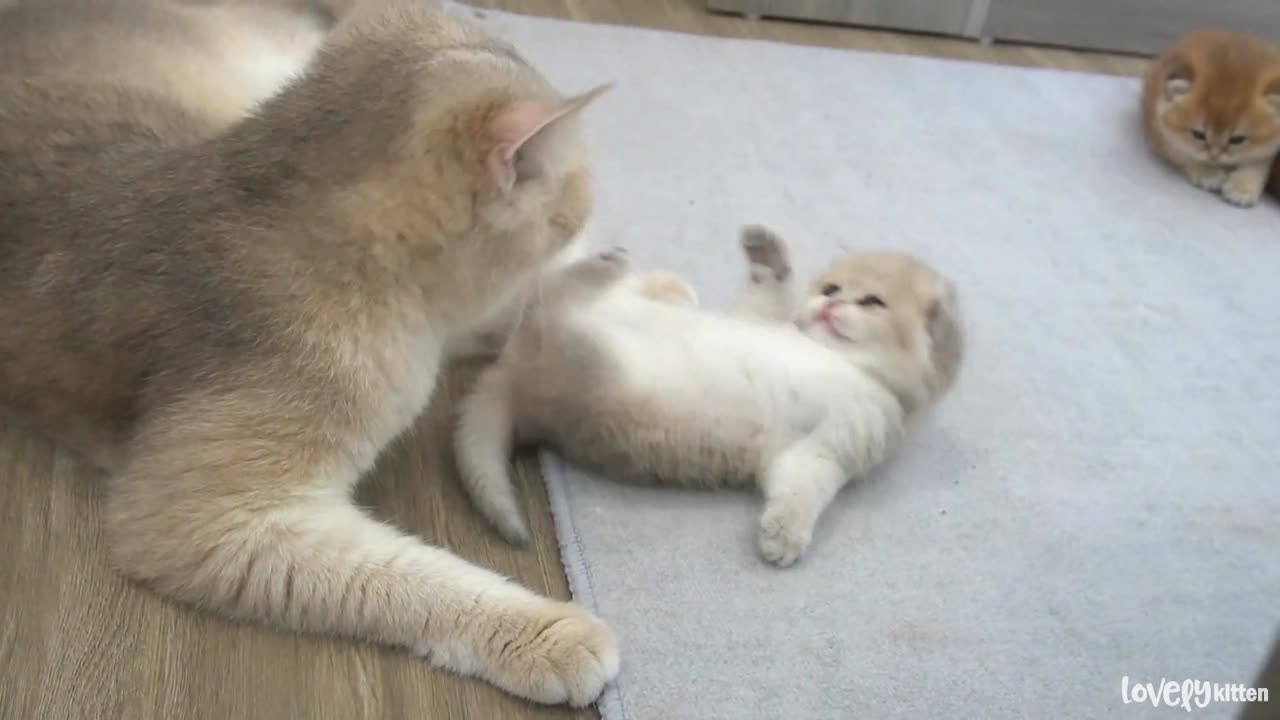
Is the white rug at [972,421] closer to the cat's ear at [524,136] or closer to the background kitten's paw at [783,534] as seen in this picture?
the background kitten's paw at [783,534]

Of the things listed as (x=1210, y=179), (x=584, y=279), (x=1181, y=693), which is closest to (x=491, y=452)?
(x=584, y=279)

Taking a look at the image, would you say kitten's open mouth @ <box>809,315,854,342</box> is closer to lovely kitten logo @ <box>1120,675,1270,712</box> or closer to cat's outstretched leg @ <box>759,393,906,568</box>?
cat's outstretched leg @ <box>759,393,906,568</box>

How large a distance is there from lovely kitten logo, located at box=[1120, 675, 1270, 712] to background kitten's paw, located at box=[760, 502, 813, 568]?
0.39 metres

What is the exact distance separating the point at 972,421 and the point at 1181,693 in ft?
1.56

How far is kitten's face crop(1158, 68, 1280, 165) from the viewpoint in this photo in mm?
2375

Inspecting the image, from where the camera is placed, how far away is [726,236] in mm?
1877

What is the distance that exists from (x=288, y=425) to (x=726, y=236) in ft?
3.17

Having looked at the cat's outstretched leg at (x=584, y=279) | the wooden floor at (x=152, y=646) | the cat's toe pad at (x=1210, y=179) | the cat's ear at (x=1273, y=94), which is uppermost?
the cat's outstretched leg at (x=584, y=279)

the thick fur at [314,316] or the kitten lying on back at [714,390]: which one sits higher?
the thick fur at [314,316]

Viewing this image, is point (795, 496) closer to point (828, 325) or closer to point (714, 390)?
point (714, 390)

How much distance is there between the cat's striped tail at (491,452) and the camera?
1.27 metres

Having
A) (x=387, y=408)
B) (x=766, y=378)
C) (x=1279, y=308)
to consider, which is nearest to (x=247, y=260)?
(x=387, y=408)

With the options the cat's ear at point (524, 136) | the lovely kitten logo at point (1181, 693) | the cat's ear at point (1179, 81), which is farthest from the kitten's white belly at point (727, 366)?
the cat's ear at point (1179, 81)

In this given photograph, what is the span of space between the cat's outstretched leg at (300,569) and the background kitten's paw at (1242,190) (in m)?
1.90
